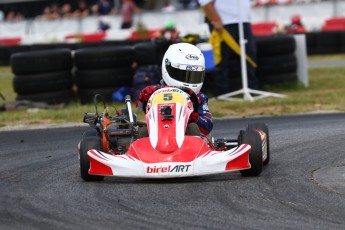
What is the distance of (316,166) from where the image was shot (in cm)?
689

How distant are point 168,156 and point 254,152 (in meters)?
0.60

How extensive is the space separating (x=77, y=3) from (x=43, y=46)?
13915mm

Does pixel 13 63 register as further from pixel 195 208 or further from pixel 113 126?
pixel 195 208

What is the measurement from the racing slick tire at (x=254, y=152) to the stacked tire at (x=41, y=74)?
6412 mm

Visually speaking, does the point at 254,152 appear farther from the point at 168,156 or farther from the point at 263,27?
the point at 263,27

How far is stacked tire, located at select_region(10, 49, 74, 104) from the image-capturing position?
1245 cm

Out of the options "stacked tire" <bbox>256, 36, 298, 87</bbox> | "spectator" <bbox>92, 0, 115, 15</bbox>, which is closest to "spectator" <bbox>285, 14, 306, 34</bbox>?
"spectator" <bbox>92, 0, 115, 15</bbox>

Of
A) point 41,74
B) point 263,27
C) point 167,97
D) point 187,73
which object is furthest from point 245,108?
point 263,27

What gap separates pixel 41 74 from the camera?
12492 millimetres

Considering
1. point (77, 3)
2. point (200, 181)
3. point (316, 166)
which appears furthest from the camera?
point (77, 3)

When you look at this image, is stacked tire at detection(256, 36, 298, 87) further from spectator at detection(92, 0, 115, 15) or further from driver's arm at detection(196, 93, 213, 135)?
spectator at detection(92, 0, 115, 15)

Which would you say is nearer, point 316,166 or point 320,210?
point 320,210

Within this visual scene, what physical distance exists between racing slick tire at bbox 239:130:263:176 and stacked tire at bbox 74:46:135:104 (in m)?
6.29

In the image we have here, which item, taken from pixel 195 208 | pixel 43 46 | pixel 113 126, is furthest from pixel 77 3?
pixel 195 208
